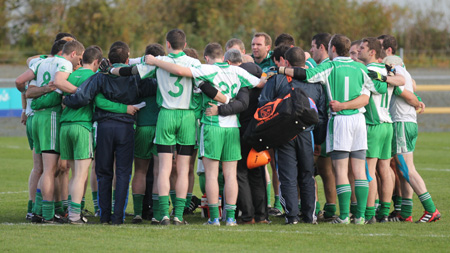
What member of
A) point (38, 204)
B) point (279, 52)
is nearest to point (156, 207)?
point (38, 204)

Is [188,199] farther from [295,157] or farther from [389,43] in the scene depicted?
[389,43]

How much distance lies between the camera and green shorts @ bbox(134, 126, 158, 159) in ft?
29.1

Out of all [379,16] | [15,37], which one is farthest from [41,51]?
[379,16]

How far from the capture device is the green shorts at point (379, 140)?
28.6 feet

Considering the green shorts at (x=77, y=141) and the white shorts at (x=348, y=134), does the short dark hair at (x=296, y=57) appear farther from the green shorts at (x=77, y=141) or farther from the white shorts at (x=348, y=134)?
the green shorts at (x=77, y=141)

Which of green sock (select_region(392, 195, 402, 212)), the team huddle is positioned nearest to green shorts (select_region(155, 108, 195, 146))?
the team huddle

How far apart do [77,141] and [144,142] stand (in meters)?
0.86

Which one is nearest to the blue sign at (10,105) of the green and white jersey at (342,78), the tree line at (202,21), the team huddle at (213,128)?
the tree line at (202,21)

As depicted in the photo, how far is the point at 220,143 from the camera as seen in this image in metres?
8.35

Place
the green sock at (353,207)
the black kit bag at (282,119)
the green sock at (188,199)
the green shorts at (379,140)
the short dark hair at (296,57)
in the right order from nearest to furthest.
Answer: the black kit bag at (282,119)
the short dark hair at (296,57)
the green shorts at (379,140)
the green sock at (353,207)
the green sock at (188,199)

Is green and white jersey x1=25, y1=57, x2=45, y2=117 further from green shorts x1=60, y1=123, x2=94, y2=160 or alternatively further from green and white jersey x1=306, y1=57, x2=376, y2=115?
green and white jersey x1=306, y1=57, x2=376, y2=115

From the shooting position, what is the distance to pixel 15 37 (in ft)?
131

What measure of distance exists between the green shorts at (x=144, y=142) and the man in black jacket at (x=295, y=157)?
1476 millimetres

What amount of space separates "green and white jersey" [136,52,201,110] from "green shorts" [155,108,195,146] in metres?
0.08
